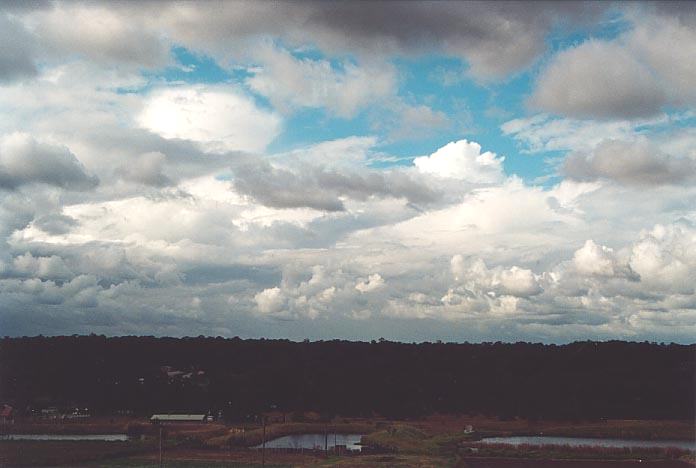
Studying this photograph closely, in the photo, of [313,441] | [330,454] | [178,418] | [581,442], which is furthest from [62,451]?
[581,442]

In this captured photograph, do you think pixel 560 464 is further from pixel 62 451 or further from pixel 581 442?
pixel 62 451

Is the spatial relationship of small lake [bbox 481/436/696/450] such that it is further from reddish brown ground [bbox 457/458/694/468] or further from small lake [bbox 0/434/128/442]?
small lake [bbox 0/434/128/442]

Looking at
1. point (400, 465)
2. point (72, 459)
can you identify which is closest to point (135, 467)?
point (72, 459)

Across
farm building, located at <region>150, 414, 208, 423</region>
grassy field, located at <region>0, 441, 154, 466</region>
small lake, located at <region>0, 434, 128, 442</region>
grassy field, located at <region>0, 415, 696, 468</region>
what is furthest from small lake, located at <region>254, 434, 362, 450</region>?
farm building, located at <region>150, 414, 208, 423</region>

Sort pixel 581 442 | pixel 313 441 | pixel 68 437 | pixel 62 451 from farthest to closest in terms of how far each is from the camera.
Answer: pixel 581 442 → pixel 68 437 → pixel 313 441 → pixel 62 451

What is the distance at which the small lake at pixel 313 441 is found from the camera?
131 meters

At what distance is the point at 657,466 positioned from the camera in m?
102

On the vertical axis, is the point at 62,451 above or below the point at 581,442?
above

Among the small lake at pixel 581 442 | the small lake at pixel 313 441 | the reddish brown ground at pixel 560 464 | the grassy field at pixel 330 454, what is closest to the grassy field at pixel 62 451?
the grassy field at pixel 330 454

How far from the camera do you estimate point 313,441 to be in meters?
141

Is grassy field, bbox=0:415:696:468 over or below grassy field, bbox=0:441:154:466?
below

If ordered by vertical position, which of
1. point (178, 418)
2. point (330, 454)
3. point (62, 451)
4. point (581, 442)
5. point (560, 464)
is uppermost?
point (62, 451)

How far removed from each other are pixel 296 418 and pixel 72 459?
76282 mm

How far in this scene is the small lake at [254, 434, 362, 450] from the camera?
131m
